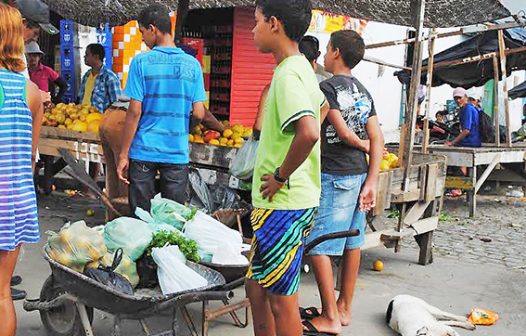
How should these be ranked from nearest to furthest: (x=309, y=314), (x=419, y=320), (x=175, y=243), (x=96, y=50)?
1. (x=175, y=243)
2. (x=419, y=320)
3. (x=309, y=314)
4. (x=96, y=50)

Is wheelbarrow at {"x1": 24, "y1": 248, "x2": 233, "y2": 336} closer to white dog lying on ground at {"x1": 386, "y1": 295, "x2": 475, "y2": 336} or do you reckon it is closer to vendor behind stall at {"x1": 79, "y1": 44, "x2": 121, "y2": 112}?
white dog lying on ground at {"x1": 386, "y1": 295, "x2": 475, "y2": 336}

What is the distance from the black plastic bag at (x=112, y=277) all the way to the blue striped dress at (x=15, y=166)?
0.47 metres

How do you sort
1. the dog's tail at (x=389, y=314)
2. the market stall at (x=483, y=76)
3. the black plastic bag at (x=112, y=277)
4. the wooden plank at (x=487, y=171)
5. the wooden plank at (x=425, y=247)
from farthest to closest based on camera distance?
the wooden plank at (x=487, y=171) < the market stall at (x=483, y=76) < the wooden plank at (x=425, y=247) < the dog's tail at (x=389, y=314) < the black plastic bag at (x=112, y=277)

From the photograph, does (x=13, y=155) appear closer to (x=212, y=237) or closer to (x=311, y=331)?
(x=212, y=237)

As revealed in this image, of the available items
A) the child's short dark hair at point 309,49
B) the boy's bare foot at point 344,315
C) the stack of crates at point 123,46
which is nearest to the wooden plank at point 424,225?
the boy's bare foot at point 344,315

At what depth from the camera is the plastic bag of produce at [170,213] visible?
4660 millimetres

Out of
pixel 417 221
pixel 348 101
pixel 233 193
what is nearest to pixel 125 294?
pixel 348 101

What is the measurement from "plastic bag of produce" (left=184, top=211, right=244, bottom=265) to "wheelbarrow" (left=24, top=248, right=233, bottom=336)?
24 centimetres

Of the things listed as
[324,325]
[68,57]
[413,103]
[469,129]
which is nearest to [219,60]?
[68,57]

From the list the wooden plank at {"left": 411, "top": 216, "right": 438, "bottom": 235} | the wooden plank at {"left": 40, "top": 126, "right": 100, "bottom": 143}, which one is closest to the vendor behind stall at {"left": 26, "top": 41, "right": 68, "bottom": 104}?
the wooden plank at {"left": 40, "top": 126, "right": 100, "bottom": 143}

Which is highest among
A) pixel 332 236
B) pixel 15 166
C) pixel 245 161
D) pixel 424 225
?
pixel 15 166

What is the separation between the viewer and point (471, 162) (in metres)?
10.5

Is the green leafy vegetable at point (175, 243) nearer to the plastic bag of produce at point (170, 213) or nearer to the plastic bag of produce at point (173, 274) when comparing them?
the plastic bag of produce at point (173, 274)

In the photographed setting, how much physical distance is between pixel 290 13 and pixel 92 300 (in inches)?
76.0
